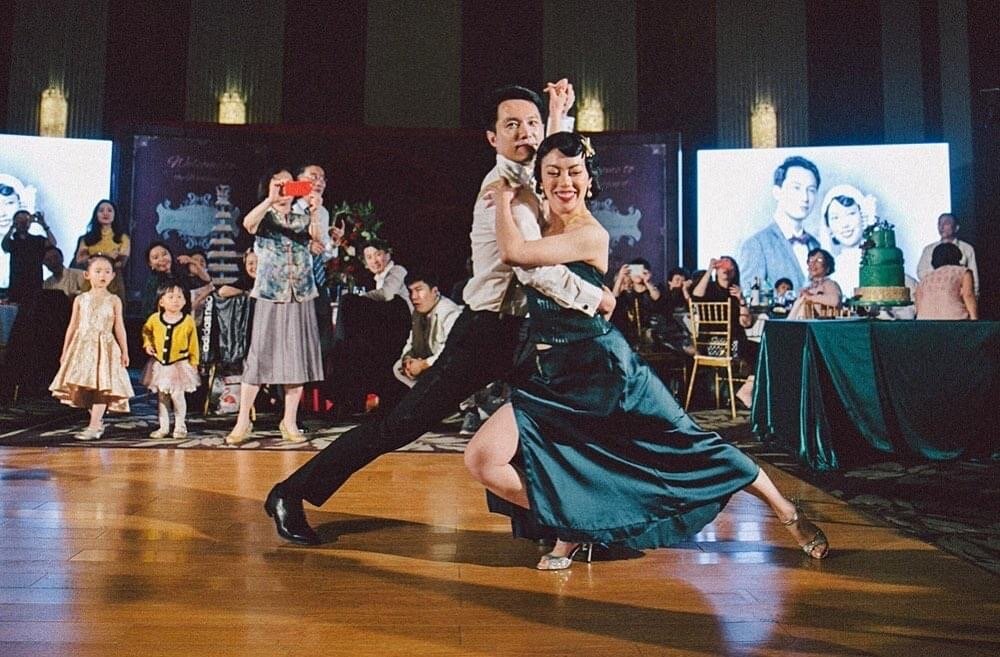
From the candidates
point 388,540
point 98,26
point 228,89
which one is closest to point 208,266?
point 228,89

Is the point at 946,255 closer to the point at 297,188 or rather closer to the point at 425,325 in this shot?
the point at 425,325

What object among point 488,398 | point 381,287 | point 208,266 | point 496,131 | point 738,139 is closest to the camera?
point 496,131

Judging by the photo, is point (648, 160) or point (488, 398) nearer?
point (488, 398)

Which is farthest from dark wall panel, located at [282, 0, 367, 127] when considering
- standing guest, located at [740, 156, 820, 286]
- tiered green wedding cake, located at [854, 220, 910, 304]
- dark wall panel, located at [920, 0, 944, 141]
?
tiered green wedding cake, located at [854, 220, 910, 304]

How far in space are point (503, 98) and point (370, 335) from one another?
11.5ft

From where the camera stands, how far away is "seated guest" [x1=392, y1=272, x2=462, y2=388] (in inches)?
175

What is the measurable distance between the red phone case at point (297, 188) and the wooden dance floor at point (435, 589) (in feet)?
4.87

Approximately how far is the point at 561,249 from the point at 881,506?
1.67m

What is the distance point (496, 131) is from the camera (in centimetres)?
182

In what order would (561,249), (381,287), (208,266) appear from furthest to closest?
(208,266)
(381,287)
(561,249)

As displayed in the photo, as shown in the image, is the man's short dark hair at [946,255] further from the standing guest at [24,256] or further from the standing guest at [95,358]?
the standing guest at [24,256]

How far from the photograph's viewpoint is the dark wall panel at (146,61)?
905 cm

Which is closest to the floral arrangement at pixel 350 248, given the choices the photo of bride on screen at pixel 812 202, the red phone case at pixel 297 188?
the red phone case at pixel 297 188

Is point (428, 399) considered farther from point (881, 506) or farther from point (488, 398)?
point (488, 398)
